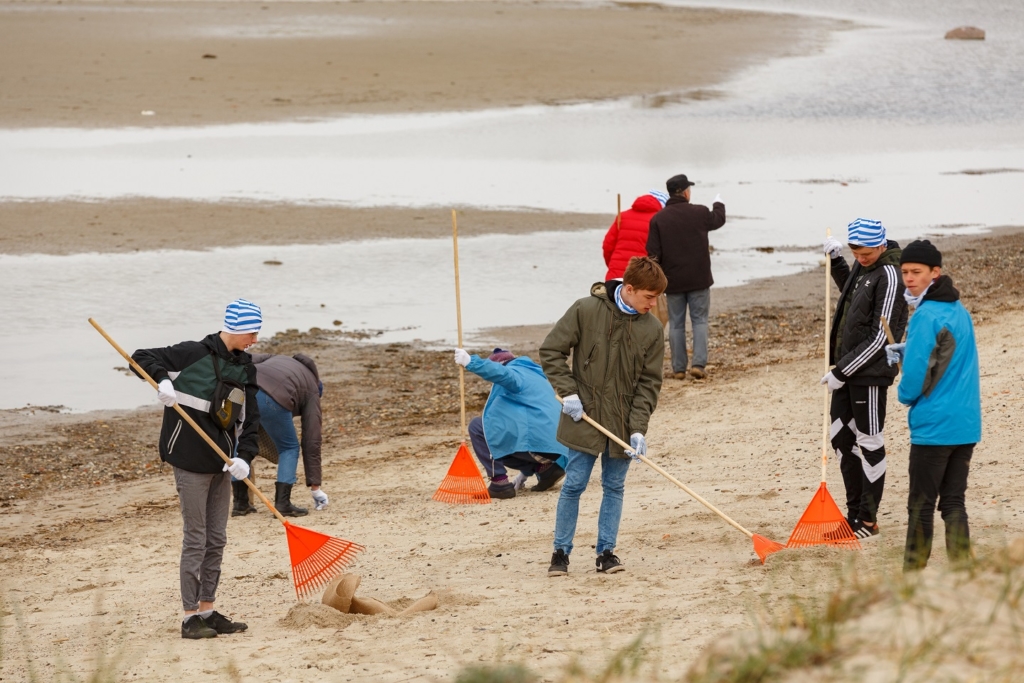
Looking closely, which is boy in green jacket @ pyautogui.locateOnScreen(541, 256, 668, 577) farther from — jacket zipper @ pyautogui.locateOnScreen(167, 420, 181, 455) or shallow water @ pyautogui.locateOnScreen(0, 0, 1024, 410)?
shallow water @ pyautogui.locateOnScreen(0, 0, 1024, 410)

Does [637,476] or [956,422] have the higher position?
[956,422]

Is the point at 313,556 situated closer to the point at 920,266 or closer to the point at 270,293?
the point at 920,266

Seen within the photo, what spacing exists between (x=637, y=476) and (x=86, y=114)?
870 inches

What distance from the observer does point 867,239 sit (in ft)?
22.5

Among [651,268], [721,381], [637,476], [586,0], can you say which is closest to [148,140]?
[721,381]

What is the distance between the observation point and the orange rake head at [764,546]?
6.68 m

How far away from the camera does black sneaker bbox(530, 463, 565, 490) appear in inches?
349

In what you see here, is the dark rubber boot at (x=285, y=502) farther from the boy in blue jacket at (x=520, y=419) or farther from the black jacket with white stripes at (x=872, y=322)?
the black jacket with white stripes at (x=872, y=322)

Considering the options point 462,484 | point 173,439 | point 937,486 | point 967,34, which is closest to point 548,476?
point 462,484

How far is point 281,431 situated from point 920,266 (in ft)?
15.1

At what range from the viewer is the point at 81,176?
22.0m

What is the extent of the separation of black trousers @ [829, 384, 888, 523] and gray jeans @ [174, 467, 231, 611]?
342 centimetres

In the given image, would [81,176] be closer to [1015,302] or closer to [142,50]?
[142,50]

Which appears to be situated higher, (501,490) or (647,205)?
(647,205)
